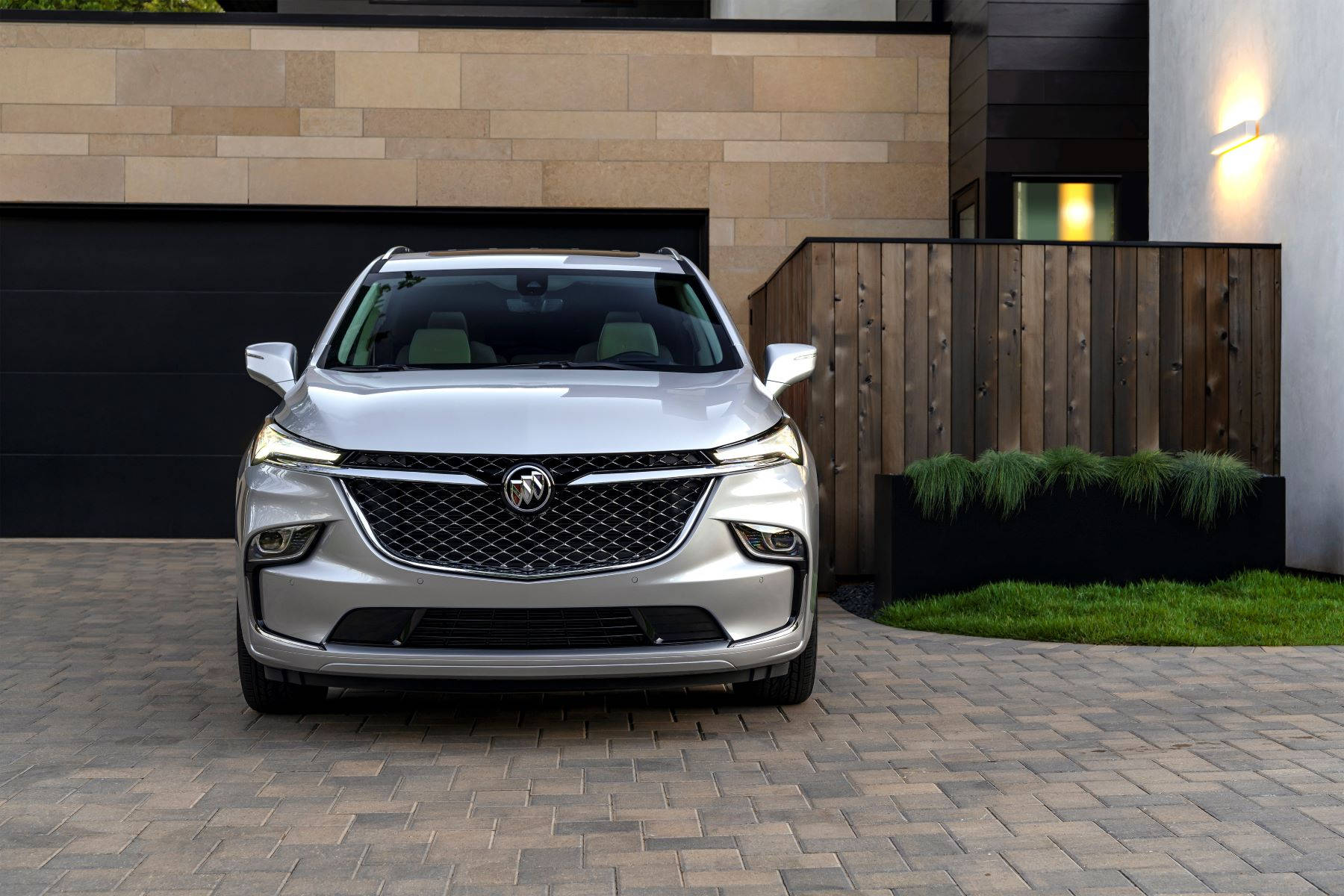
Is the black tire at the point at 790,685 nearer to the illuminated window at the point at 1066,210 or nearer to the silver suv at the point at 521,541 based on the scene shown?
the silver suv at the point at 521,541

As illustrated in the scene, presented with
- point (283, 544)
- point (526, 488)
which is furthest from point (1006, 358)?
point (283, 544)

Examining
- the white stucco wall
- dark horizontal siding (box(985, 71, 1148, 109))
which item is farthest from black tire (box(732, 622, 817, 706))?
dark horizontal siding (box(985, 71, 1148, 109))

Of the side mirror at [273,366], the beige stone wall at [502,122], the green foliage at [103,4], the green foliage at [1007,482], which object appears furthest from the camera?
the green foliage at [103,4]

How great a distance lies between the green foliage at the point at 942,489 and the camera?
733 centimetres

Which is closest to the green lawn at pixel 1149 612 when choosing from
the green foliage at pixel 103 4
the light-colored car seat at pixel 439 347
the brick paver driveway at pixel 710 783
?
the brick paver driveway at pixel 710 783

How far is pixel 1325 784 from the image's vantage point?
4094 millimetres

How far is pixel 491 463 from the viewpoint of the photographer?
455 cm

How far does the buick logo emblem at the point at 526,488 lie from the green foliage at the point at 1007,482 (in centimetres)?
344

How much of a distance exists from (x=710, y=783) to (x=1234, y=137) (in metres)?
6.74

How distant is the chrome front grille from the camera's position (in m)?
4.54

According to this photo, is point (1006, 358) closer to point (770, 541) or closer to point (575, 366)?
point (575, 366)

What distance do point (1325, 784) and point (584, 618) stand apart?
221 centimetres

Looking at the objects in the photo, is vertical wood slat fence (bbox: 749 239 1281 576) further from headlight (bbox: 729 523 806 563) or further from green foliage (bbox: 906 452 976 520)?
headlight (bbox: 729 523 806 563)

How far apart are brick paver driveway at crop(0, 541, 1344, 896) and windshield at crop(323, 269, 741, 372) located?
1301mm
